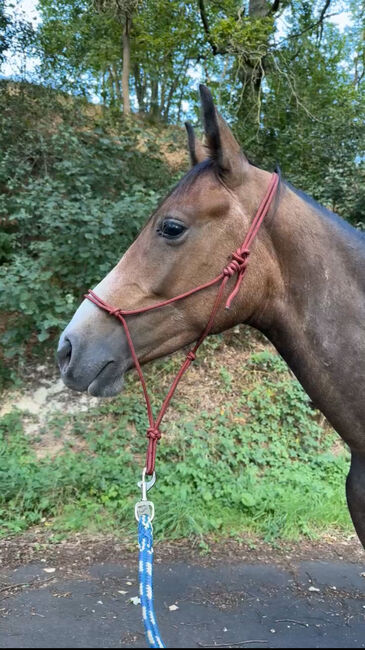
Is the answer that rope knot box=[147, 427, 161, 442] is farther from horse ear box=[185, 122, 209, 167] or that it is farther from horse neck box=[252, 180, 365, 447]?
horse ear box=[185, 122, 209, 167]

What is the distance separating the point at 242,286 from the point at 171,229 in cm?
38

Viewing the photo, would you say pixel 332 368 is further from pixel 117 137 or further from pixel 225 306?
pixel 117 137

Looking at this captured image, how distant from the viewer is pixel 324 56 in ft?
35.5

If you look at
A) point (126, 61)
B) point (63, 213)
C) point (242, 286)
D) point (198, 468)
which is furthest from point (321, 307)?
point (126, 61)

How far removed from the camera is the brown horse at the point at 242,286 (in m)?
1.76

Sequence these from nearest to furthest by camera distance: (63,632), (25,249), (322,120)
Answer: (63,632)
(25,249)
(322,120)

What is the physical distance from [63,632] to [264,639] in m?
1.31

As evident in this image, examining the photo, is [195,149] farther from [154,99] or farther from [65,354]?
[154,99]

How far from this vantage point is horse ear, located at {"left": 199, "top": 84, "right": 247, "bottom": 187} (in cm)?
169

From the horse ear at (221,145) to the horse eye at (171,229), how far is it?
0.27 metres

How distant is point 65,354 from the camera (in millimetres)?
1789

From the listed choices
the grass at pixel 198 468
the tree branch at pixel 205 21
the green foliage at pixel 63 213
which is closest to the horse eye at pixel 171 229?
the grass at pixel 198 468

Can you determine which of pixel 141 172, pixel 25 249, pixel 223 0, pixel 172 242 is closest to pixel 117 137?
pixel 141 172

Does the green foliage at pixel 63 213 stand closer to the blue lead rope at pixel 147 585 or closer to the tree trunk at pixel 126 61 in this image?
the tree trunk at pixel 126 61
